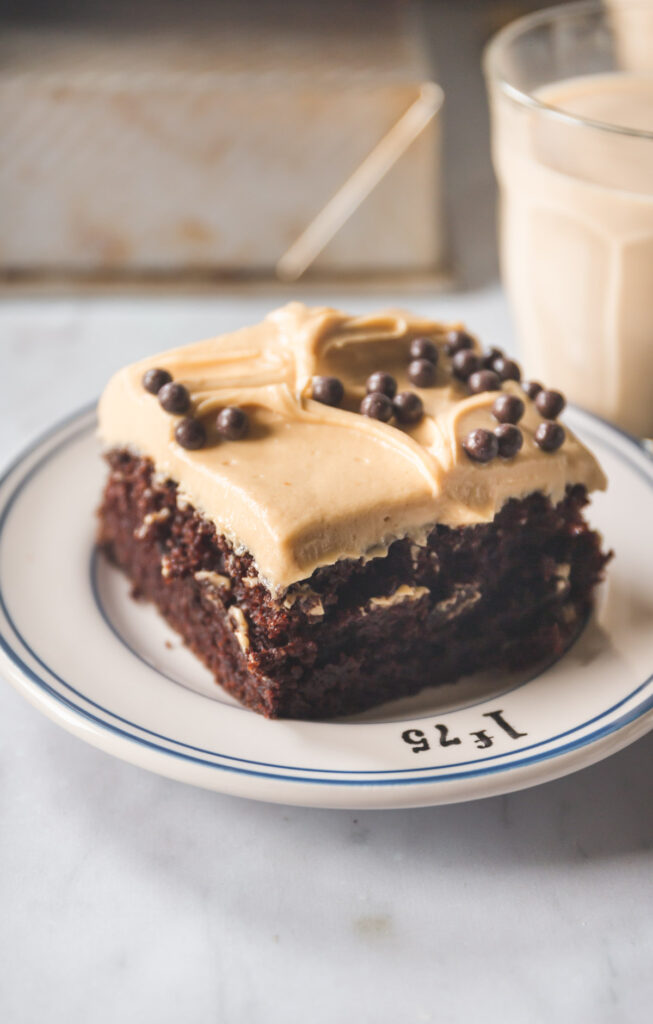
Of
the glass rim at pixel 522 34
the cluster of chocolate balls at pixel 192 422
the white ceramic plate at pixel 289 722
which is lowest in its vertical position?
the white ceramic plate at pixel 289 722

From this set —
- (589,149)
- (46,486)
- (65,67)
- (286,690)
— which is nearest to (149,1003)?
(286,690)

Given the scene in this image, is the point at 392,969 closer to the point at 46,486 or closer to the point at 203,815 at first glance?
the point at 203,815

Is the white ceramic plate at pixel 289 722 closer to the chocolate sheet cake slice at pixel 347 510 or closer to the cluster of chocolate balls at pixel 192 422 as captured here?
the chocolate sheet cake slice at pixel 347 510

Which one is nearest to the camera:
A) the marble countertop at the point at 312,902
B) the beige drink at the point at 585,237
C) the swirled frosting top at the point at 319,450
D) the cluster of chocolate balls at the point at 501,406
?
the marble countertop at the point at 312,902

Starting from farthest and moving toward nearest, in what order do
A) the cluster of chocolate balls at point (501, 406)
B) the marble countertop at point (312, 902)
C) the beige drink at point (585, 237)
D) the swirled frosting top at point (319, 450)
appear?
the beige drink at point (585, 237) < the cluster of chocolate balls at point (501, 406) < the swirled frosting top at point (319, 450) < the marble countertop at point (312, 902)

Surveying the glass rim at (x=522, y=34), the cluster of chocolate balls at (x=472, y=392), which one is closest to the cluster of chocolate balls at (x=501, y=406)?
the cluster of chocolate balls at (x=472, y=392)

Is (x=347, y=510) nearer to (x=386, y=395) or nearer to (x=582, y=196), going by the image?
(x=386, y=395)
